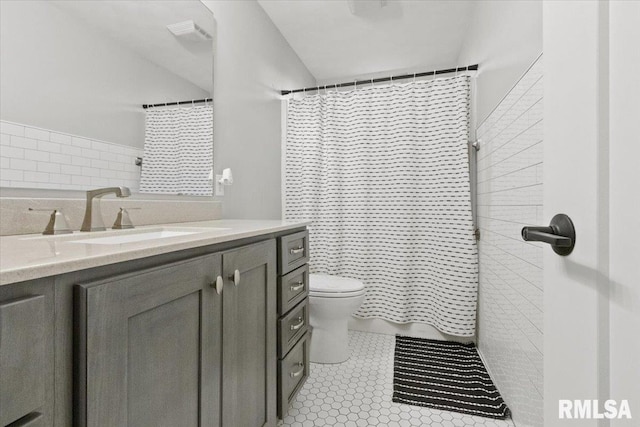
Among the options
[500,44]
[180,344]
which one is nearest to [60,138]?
[180,344]

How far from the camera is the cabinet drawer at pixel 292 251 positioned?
4.31ft

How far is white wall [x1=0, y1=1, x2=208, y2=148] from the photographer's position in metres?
0.94

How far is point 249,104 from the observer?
7.06 feet

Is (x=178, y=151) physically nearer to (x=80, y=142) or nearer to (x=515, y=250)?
(x=80, y=142)

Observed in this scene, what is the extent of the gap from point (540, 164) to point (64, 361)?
A: 1348 mm

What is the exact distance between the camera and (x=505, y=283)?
1.54 m

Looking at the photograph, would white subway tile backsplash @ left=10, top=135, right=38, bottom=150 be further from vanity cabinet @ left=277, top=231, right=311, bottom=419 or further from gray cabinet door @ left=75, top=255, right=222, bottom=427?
vanity cabinet @ left=277, top=231, right=311, bottom=419

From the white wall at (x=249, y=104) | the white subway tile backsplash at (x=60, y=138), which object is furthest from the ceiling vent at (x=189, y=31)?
the white subway tile backsplash at (x=60, y=138)

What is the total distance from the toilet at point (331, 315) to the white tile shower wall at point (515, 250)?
2.57 ft

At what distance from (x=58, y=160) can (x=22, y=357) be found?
2.73 feet

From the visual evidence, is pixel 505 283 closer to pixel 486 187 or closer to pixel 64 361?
pixel 486 187

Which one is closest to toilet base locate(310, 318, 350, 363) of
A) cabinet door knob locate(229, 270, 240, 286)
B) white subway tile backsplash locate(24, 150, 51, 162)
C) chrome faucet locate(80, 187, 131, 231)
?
cabinet door knob locate(229, 270, 240, 286)

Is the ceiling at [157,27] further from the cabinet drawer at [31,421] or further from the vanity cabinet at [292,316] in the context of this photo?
the cabinet drawer at [31,421]

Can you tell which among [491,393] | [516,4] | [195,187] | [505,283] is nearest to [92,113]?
[195,187]
